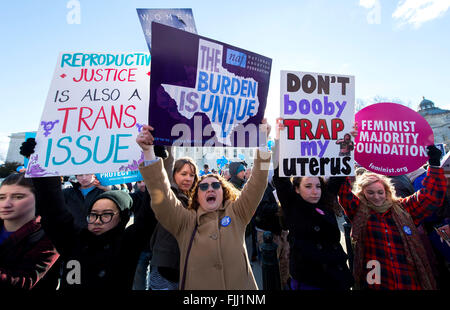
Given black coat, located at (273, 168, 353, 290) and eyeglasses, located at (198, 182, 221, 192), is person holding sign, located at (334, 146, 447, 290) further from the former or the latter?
eyeglasses, located at (198, 182, 221, 192)

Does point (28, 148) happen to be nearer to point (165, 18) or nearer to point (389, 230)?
point (165, 18)

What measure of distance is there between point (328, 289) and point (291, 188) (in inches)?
40.1

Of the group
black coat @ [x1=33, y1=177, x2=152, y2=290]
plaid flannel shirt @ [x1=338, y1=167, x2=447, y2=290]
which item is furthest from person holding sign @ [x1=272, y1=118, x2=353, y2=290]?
black coat @ [x1=33, y1=177, x2=152, y2=290]

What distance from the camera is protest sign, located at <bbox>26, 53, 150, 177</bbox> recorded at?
1964 millimetres

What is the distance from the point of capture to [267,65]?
8.03 ft

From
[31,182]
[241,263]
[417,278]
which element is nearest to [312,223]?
[241,263]

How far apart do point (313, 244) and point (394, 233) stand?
2.75 feet

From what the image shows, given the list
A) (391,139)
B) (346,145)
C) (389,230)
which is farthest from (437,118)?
(389,230)

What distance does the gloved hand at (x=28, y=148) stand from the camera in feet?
Answer: 6.03

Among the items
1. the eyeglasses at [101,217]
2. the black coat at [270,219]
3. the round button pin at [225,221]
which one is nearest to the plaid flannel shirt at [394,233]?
the black coat at [270,219]

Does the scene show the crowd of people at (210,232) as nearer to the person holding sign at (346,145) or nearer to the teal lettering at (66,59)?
the person holding sign at (346,145)

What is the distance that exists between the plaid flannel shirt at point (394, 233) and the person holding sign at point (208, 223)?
1254mm

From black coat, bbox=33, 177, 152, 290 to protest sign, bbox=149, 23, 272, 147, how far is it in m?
0.98

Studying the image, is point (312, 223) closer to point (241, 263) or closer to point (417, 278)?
point (241, 263)
